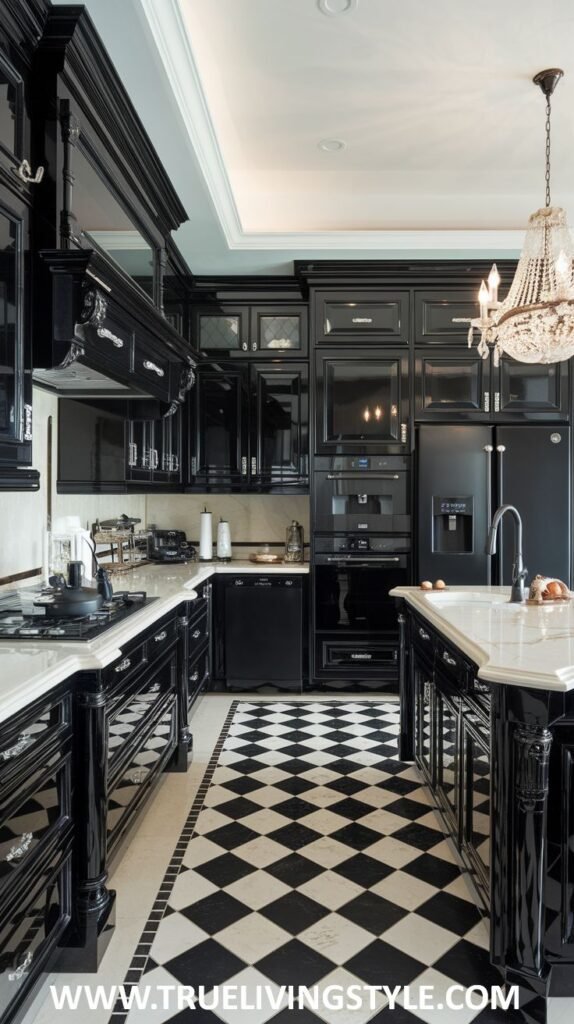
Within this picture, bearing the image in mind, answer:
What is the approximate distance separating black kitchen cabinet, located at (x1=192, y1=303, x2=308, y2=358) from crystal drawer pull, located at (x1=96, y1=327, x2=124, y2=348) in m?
2.20

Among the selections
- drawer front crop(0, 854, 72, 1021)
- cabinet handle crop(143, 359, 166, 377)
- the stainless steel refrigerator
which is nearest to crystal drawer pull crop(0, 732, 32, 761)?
drawer front crop(0, 854, 72, 1021)

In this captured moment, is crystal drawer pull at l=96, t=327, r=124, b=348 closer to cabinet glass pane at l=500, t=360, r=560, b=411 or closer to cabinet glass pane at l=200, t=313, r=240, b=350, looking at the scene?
cabinet glass pane at l=200, t=313, r=240, b=350

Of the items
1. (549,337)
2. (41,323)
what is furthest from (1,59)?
(549,337)

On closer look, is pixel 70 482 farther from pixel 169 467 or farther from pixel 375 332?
pixel 375 332

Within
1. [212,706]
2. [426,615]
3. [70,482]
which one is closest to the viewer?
[426,615]

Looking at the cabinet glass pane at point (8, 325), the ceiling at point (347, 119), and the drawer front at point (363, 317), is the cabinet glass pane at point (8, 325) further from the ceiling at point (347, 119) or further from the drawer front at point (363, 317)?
the drawer front at point (363, 317)

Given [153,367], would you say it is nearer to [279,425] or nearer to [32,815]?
[279,425]

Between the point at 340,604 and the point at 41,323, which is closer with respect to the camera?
the point at 41,323

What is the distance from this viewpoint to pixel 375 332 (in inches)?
179

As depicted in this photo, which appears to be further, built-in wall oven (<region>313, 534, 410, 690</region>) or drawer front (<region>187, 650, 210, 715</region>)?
built-in wall oven (<region>313, 534, 410, 690</region>)

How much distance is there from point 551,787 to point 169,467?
3126mm

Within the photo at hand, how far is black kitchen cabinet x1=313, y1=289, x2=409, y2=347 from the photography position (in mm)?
4543

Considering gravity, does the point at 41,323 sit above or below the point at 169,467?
above

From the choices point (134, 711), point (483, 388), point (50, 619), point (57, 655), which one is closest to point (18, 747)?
point (57, 655)
